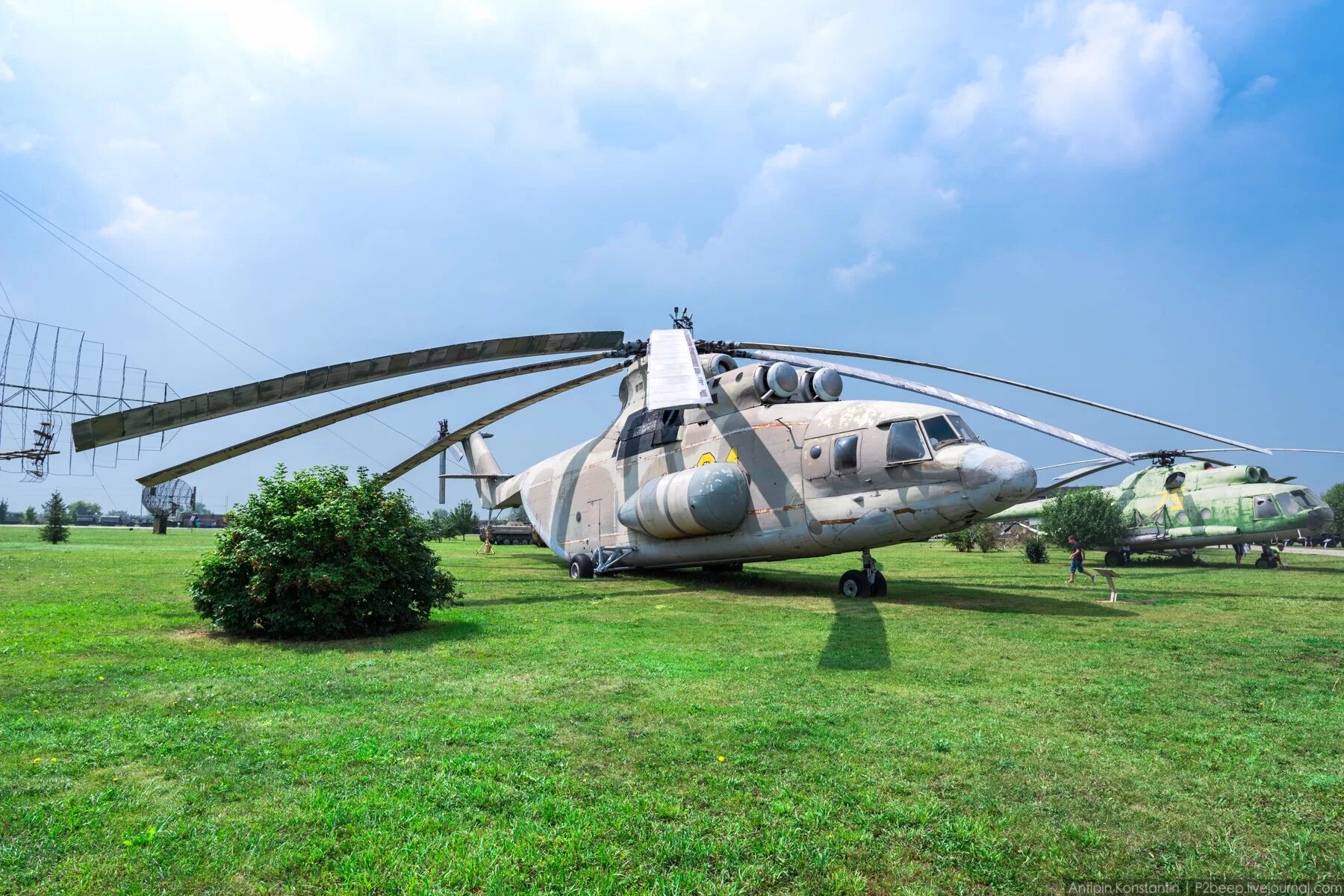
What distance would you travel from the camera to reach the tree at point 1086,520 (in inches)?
1051

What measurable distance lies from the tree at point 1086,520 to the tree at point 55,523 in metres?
44.9

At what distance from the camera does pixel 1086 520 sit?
88.7ft

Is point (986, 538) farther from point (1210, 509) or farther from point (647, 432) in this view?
point (647, 432)

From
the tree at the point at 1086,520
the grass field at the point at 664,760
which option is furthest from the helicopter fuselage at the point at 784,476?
the tree at the point at 1086,520

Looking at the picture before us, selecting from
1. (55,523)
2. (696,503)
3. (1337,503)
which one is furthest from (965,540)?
(1337,503)

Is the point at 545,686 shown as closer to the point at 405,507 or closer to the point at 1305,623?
the point at 405,507

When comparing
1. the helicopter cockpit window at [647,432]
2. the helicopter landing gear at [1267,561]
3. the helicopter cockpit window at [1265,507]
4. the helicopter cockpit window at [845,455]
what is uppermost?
the helicopter cockpit window at [647,432]

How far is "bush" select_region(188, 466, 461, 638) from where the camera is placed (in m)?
8.91

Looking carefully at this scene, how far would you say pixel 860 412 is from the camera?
1276 cm

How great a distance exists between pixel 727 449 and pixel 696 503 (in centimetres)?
140

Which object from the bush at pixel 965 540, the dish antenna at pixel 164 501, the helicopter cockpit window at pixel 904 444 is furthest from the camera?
the dish antenna at pixel 164 501

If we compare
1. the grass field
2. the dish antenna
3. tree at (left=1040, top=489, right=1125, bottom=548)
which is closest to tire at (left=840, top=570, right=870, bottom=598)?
the grass field

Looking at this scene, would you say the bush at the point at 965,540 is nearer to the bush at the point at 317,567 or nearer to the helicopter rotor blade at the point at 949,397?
the helicopter rotor blade at the point at 949,397

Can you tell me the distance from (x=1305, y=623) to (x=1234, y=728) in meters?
7.45
